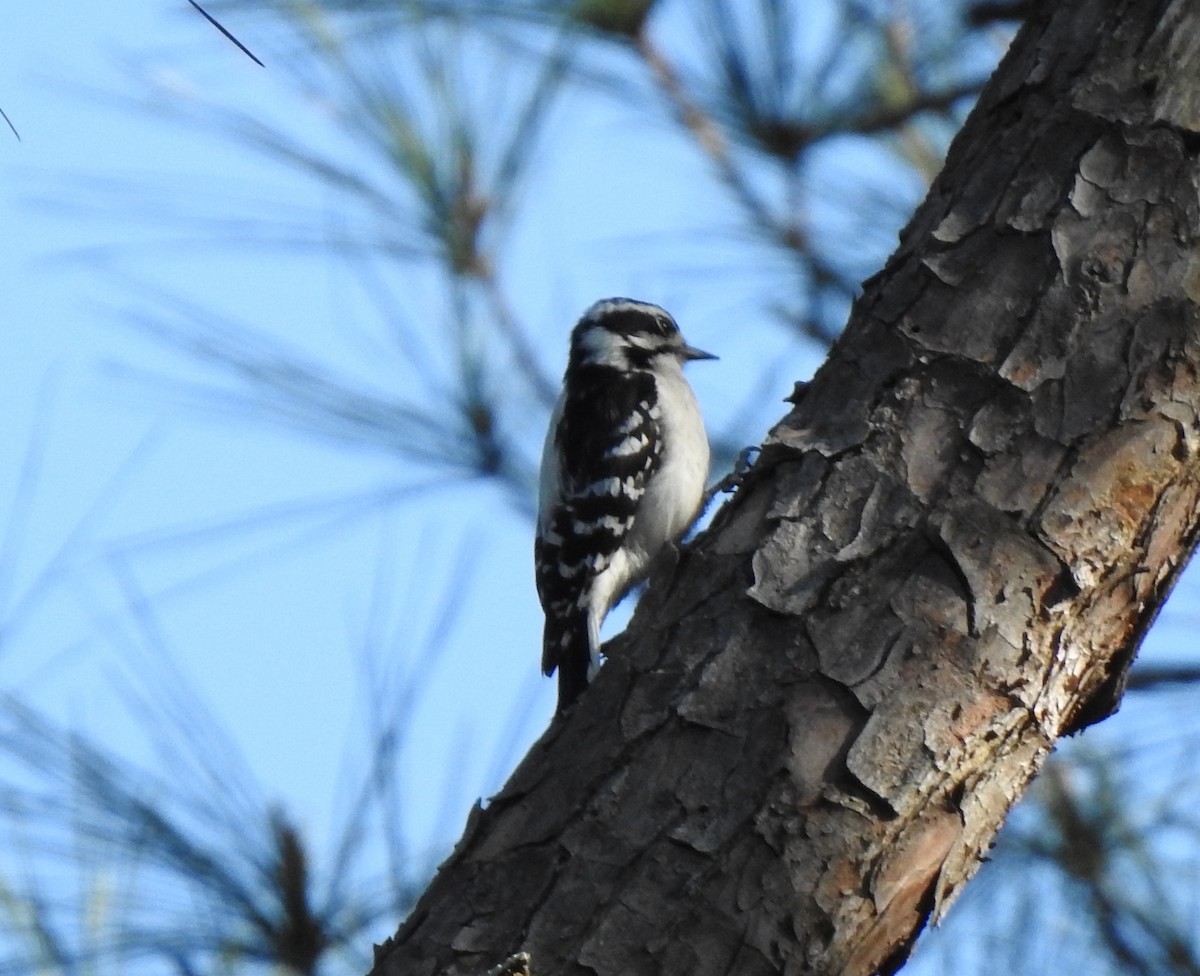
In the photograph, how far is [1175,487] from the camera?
2281mm

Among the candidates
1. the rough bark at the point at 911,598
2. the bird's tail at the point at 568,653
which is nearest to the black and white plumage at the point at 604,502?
the bird's tail at the point at 568,653

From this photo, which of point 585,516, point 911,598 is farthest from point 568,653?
point 911,598

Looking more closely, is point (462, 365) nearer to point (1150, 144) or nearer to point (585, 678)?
point (585, 678)

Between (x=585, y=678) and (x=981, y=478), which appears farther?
(x=585, y=678)

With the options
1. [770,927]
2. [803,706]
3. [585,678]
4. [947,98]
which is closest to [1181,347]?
[803,706]

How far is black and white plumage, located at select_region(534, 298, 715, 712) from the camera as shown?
427cm

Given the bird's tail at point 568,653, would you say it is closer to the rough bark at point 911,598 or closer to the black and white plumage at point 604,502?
the black and white plumage at point 604,502

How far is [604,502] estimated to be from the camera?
14.1ft

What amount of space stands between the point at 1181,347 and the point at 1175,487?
0.20 meters

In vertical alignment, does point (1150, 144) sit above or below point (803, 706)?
above

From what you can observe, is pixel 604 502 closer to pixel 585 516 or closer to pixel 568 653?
pixel 585 516

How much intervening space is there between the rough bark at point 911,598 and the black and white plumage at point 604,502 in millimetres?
1773

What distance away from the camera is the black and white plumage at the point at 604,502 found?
4270 millimetres

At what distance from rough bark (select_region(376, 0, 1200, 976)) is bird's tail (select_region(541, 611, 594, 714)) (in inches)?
68.1
